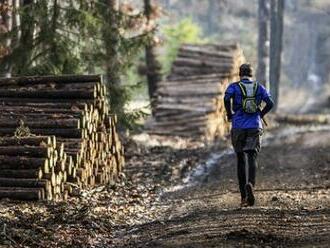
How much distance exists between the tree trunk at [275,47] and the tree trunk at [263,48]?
3.73 meters

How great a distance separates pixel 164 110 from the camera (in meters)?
22.7

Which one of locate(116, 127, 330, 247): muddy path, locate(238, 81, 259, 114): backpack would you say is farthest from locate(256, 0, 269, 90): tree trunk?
locate(238, 81, 259, 114): backpack

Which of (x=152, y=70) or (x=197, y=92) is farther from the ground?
(x=152, y=70)

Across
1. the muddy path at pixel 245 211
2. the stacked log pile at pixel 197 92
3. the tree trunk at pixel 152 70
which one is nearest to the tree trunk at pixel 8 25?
the muddy path at pixel 245 211

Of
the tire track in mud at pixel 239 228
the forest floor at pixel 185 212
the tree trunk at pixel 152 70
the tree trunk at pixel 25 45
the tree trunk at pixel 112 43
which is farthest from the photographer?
the tree trunk at pixel 152 70

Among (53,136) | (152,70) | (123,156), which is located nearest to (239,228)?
(53,136)

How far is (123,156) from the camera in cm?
1436

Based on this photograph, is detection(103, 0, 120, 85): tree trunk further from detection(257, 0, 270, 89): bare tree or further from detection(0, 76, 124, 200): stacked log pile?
detection(257, 0, 270, 89): bare tree

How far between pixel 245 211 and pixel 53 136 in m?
3.07

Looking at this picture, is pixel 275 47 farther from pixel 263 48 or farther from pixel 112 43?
pixel 112 43

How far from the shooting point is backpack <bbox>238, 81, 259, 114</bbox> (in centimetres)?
967

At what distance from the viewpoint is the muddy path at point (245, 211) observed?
24.3 feet

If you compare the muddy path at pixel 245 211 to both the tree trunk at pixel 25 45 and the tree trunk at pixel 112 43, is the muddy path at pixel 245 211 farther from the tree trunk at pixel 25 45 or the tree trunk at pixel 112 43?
the tree trunk at pixel 25 45

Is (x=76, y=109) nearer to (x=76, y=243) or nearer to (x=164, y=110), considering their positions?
(x=76, y=243)
